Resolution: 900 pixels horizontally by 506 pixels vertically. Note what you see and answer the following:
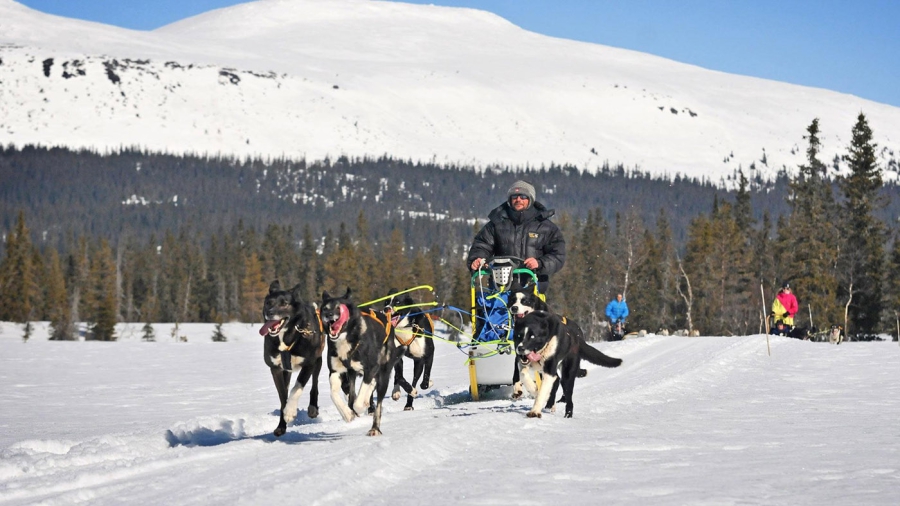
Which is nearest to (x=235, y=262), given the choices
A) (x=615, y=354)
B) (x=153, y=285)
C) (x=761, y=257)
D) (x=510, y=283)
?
(x=153, y=285)

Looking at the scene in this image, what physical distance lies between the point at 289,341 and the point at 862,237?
1972 inches

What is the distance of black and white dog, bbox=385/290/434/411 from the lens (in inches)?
440

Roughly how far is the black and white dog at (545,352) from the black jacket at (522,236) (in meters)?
1.70

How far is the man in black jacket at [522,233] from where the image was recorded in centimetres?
1159

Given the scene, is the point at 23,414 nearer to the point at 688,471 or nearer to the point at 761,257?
the point at 688,471

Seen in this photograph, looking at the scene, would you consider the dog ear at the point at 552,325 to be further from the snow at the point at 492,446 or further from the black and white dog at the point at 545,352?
the snow at the point at 492,446

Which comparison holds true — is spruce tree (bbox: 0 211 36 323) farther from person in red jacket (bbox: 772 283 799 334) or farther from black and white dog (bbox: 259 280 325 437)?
black and white dog (bbox: 259 280 325 437)

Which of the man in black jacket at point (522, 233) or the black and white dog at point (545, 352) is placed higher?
the man in black jacket at point (522, 233)

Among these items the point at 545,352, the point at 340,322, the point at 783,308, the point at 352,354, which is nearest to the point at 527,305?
the point at 545,352

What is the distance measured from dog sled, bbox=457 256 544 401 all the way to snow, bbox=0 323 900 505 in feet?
1.06

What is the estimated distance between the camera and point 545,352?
31.1 feet

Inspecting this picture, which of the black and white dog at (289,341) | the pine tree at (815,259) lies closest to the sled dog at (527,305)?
the black and white dog at (289,341)

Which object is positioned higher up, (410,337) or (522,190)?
(522,190)

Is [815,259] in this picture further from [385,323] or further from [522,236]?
[385,323]
